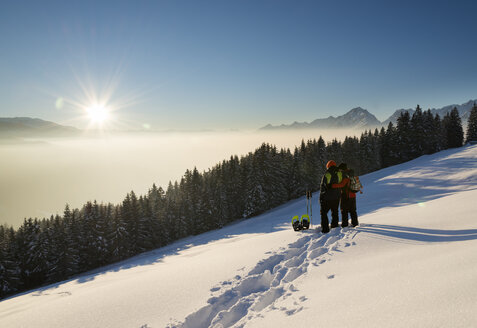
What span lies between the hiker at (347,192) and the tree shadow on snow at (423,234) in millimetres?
1061

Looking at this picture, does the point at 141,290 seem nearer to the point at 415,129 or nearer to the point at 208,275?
the point at 208,275

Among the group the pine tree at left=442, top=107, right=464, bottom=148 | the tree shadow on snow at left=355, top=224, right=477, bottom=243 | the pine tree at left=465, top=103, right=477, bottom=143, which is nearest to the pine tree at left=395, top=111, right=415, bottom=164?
the pine tree at left=442, top=107, right=464, bottom=148

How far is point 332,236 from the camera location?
22.9 ft

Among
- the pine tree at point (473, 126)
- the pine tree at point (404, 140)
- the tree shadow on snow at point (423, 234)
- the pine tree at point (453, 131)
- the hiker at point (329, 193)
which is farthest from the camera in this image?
the pine tree at point (453, 131)

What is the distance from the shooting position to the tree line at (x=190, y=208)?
3697 centimetres

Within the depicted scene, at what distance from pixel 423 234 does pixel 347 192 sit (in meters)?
2.58

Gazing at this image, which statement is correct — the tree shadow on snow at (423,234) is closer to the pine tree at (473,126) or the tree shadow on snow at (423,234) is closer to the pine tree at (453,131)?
the pine tree at (473,126)

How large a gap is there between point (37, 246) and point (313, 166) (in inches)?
2259

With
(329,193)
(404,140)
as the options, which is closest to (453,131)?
(404,140)

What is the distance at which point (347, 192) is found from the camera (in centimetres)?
797

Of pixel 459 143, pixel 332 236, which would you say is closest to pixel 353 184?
pixel 332 236

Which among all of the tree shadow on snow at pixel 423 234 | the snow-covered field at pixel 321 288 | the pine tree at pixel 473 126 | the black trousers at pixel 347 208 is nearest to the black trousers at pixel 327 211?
the black trousers at pixel 347 208

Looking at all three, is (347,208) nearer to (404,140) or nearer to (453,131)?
(404,140)

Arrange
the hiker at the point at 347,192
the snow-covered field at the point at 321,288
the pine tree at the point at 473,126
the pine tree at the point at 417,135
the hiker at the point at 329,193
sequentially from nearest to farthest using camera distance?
the snow-covered field at the point at 321,288 → the hiker at the point at 329,193 → the hiker at the point at 347,192 → the pine tree at the point at 417,135 → the pine tree at the point at 473,126
